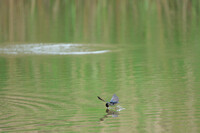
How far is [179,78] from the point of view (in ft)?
24.9

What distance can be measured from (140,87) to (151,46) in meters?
3.95

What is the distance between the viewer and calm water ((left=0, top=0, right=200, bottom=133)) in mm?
5309

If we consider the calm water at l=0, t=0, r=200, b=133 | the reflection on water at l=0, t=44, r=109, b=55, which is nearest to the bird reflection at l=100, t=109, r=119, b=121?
the calm water at l=0, t=0, r=200, b=133

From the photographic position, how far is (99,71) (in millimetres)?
8430

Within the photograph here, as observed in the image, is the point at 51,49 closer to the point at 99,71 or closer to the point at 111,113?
the point at 99,71

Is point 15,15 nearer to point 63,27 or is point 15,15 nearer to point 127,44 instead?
point 63,27

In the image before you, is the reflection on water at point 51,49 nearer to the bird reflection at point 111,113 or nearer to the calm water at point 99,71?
the calm water at point 99,71

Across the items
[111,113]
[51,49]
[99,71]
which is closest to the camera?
[111,113]

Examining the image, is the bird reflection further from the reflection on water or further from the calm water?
the reflection on water

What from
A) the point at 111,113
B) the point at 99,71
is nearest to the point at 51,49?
the point at 99,71

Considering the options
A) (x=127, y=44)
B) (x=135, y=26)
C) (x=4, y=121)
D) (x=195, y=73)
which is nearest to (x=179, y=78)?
(x=195, y=73)

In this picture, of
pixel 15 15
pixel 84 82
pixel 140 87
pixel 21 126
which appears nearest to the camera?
pixel 21 126

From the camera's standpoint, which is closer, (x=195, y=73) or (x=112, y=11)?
(x=195, y=73)

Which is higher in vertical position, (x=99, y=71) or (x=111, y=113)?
(x=99, y=71)
